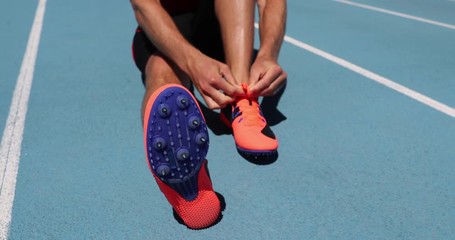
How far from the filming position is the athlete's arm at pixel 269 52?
1868mm

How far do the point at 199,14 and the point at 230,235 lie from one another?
141 centimetres

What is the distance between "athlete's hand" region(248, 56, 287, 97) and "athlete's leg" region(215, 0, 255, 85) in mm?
92

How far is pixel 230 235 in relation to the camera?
1.64 metres

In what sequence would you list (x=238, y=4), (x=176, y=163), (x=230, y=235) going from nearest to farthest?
1. (x=176, y=163)
2. (x=230, y=235)
3. (x=238, y=4)

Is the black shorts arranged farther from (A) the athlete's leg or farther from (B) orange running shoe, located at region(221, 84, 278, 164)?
(B) orange running shoe, located at region(221, 84, 278, 164)

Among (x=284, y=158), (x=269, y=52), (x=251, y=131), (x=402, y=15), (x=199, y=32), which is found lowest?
(x=402, y=15)

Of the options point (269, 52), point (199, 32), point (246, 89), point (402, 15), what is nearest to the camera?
point (246, 89)

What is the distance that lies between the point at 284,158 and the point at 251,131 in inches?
15.8

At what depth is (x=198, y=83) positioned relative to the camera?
1904mm

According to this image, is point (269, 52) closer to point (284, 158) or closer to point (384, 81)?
point (284, 158)

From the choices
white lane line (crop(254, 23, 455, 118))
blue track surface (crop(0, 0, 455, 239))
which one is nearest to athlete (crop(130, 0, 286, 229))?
blue track surface (crop(0, 0, 455, 239))

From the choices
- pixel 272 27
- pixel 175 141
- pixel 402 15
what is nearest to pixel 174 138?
pixel 175 141

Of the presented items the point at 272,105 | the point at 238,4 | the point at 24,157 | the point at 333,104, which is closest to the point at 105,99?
the point at 24,157

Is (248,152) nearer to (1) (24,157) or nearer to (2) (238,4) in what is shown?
(2) (238,4)
